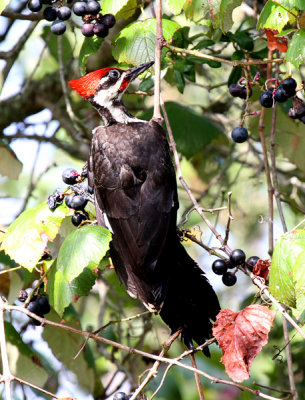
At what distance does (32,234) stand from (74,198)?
0.76 feet

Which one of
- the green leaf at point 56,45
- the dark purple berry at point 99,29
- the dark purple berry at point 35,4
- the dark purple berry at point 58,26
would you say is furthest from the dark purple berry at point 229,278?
the green leaf at point 56,45

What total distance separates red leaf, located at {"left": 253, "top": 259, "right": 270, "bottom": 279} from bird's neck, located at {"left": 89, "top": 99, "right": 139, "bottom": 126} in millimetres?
1110

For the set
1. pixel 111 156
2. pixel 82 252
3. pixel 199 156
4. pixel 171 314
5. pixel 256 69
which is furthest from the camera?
pixel 199 156

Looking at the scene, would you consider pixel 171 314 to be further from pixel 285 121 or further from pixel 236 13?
pixel 236 13

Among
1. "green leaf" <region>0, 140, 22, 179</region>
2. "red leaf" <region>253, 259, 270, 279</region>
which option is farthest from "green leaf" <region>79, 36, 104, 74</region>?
"red leaf" <region>253, 259, 270, 279</region>

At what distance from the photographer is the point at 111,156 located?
2.91 m

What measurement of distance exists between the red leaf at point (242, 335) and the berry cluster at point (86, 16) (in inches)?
50.8

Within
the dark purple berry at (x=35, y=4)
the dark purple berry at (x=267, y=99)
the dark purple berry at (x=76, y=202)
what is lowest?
the dark purple berry at (x=76, y=202)

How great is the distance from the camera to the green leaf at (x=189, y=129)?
3.89 metres

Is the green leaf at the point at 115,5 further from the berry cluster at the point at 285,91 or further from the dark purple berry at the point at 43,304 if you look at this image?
the dark purple berry at the point at 43,304

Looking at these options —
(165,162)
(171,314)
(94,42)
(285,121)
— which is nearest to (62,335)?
(171,314)

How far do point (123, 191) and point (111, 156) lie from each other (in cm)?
17

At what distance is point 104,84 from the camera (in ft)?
10.5

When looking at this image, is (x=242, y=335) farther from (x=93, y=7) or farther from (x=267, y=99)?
(x=93, y=7)
